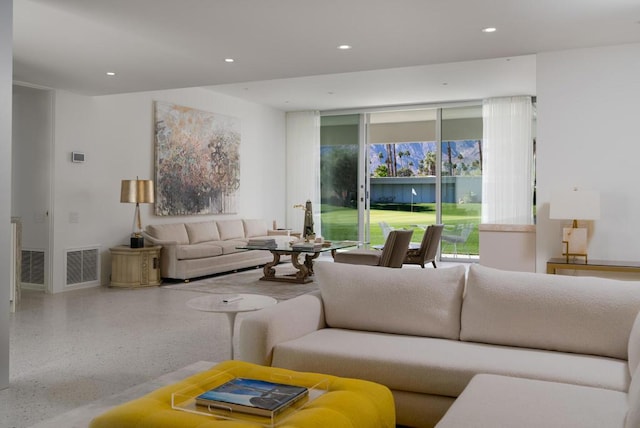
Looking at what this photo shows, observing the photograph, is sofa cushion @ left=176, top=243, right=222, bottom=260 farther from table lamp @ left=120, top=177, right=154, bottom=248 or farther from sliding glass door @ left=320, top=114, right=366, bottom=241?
sliding glass door @ left=320, top=114, right=366, bottom=241

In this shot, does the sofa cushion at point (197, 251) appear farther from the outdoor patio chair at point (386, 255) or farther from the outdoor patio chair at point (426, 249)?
the outdoor patio chair at point (426, 249)

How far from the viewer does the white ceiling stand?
13.5ft

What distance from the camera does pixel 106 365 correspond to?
3.93 meters

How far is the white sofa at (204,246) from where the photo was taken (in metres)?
7.74

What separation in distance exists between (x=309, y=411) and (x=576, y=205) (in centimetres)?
352

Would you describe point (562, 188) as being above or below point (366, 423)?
above

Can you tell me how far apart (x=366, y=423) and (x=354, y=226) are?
9398 mm

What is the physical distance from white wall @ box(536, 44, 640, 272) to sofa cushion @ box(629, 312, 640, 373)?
2.69 metres

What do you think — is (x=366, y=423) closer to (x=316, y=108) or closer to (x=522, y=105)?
(x=522, y=105)

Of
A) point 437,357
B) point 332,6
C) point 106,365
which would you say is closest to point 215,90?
point 332,6

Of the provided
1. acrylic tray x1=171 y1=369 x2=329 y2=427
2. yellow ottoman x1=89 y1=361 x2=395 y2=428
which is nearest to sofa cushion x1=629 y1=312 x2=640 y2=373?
yellow ottoman x1=89 y1=361 x2=395 y2=428

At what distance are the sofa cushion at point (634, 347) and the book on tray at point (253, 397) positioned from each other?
1400mm

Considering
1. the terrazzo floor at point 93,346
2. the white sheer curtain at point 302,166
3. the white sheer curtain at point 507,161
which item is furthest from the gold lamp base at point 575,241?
the white sheer curtain at point 302,166

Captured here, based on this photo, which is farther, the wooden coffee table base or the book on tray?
the wooden coffee table base
